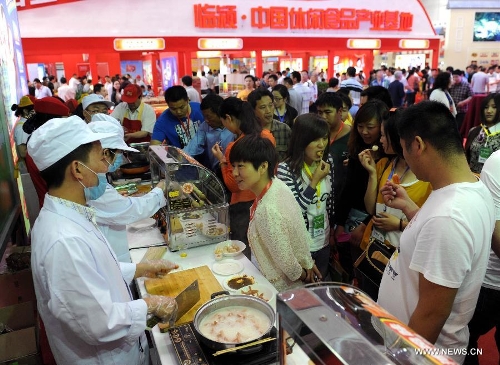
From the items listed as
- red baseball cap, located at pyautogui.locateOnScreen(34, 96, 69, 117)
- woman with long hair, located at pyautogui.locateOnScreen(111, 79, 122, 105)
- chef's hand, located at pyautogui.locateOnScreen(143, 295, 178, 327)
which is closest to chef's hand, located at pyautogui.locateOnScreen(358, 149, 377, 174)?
→ chef's hand, located at pyautogui.locateOnScreen(143, 295, 178, 327)

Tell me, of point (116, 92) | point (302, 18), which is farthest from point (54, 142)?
point (302, 18)

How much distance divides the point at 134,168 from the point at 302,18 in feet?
38.5

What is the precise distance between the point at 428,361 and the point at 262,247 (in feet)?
4.98

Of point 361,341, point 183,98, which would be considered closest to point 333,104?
point 183,98

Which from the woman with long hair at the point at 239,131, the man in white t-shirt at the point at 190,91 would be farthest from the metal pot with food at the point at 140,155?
the man in white t-shirt at the point at 190,91

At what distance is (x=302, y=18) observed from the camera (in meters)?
14.1

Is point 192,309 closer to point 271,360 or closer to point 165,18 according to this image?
point 271,360

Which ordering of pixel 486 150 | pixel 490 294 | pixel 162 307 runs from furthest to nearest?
1. pixel 486 150
2. pixel 490 294
3. pixel 162 307

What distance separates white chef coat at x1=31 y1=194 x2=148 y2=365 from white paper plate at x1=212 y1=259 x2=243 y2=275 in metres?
0.77

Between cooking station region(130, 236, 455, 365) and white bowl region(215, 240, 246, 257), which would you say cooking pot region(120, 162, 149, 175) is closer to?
white bowl region(215, 240, 246, 257)

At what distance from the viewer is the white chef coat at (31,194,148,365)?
1.48m

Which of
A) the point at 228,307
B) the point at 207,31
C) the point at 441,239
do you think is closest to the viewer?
the point at 441,239

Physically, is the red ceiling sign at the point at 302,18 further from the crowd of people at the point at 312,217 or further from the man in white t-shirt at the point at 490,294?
the man in white t-shirt at the point at 490,294

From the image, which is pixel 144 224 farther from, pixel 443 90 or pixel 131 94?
pixel 443 90
